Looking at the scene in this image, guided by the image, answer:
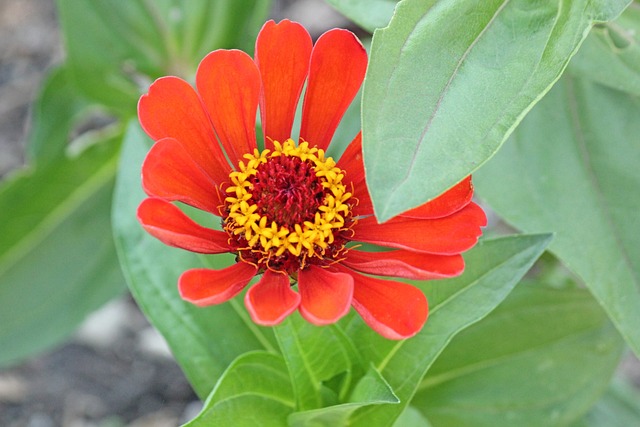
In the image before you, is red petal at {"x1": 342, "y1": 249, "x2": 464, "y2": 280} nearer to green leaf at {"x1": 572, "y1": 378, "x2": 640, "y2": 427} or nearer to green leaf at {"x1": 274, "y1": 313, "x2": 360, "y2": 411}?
green leaf at {"x1": 274, "y1": 313, "x2": 360, "y2": 411}

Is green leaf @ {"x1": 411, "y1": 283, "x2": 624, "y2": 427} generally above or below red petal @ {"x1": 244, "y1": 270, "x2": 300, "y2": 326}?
below

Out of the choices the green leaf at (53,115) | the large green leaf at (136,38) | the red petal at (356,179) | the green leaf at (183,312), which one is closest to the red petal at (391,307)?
the red petal at (356,179)

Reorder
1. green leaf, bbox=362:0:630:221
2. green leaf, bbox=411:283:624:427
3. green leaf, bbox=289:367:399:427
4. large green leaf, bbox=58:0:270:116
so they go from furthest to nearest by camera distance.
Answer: large green leaf, bbox=58:0:270:116 → green leaf, bbox=411:283:624:427 → green leaf, bbox=289:367:399:427 → green leaf, bbox=362:0:630:221

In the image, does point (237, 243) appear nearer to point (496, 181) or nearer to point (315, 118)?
point (315, 118)

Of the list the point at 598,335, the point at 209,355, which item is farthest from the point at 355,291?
the point at 598,335

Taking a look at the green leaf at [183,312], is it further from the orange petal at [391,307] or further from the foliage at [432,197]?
the orange petal at [391,307]

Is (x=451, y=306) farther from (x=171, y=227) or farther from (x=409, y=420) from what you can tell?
(x=171, y=227)

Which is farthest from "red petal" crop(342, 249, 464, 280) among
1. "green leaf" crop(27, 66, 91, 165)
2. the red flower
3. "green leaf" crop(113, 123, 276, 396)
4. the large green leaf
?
"green leaf" crop(27, 66, 91, 165)
